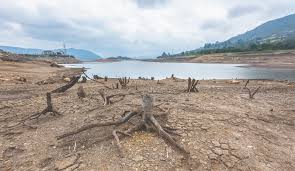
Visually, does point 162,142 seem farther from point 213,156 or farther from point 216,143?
point 216,143

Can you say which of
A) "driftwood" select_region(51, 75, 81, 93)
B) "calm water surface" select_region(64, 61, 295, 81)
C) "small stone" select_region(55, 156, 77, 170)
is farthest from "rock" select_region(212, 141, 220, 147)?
"calm water surface" select_region(64, 61, 295, 81)

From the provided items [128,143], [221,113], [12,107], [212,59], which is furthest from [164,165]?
[212,59]

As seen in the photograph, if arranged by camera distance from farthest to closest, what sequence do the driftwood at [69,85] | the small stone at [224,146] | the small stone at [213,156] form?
the driftwood at [69,85] < the small stone at [224,146] < the small stone at [213,156]

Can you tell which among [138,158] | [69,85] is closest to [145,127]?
[138,158]

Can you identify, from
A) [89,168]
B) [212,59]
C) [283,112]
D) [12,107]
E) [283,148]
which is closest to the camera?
[89,168]

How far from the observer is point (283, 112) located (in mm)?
15594

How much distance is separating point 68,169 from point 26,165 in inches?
63.7

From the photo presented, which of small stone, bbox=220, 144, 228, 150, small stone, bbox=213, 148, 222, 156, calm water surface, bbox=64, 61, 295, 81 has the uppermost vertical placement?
small stone, bbox=220, 144, 228, 150

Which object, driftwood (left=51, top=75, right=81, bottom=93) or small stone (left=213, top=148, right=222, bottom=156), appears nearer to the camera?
small stone (left=213, top=148, right=222, bottom=156)

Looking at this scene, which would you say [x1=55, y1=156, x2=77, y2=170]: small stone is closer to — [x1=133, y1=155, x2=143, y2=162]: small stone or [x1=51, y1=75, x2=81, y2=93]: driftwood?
[x1=133, y1=155, x2=143, y2=162]: small stone

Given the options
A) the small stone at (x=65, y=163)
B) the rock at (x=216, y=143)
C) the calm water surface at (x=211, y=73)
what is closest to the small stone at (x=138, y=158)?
the small stone at (x=65, y=163)

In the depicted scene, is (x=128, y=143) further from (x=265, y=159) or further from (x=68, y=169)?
(x=265, y=159)

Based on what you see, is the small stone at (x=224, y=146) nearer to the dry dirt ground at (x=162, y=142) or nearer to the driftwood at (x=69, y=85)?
the dry dirt ground at (x=162, y=142)

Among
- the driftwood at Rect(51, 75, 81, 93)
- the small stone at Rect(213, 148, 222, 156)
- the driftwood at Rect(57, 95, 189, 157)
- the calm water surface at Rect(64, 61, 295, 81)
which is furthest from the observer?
the calm water surface at Rect(64, 61, 295, 81)
